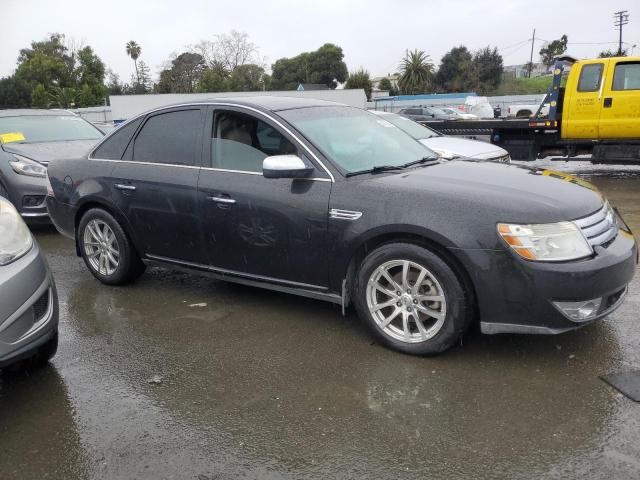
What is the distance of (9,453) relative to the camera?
284 cm

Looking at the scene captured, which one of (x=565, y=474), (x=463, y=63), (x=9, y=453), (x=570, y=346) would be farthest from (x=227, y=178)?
(x=463, y=63)

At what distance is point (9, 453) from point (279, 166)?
2.22 metres

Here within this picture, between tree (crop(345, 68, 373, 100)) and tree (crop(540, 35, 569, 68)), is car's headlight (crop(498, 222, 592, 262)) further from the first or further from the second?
tree (crop(540, 35, 569, 68))

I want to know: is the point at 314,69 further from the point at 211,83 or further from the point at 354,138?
the point at 354,138

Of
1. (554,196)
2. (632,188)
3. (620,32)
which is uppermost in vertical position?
(620,32)

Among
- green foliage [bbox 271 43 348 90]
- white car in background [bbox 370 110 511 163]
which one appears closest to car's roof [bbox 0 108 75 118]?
white car in background [bbox 370 110 511 163]

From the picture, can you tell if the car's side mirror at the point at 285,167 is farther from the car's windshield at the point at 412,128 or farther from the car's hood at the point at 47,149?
the car's windshield at the point at 412,128

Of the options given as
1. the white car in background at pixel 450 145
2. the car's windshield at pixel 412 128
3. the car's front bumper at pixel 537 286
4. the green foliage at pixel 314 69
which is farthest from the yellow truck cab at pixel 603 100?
the green foliage at pixel 314 69

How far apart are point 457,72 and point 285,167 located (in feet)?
245

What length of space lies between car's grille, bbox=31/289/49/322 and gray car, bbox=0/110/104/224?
14.1 feet

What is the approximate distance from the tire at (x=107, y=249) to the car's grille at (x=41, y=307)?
66.6 inches

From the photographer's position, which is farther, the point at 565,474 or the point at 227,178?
the point at 227,178

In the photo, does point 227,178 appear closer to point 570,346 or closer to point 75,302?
point 75,302

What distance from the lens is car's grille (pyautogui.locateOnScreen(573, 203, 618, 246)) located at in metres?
3.32
